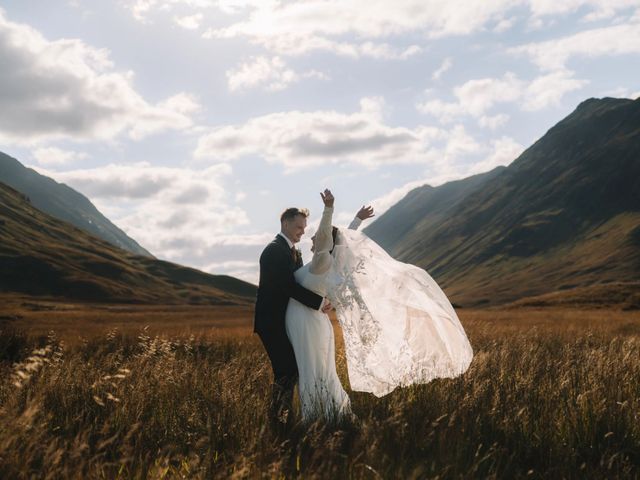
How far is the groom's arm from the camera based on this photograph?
6324mm

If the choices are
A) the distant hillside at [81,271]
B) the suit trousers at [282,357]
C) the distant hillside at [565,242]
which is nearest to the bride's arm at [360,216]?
the suit trousers at [282,357]

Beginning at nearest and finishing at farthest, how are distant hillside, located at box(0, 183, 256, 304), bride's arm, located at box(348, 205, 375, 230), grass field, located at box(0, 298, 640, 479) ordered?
grass field, located at box(0, 298, 640, 479)
bride's arm, located at box(348, 205, 375, 230)
distant hillside, located at box(0, 183, 256, 304)

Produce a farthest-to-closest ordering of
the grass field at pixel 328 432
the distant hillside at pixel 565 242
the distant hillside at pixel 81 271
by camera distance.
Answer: the distant hillside at pixel 565 242, the distant hillside at pixel 81 271, the grass field at pixel 328 432

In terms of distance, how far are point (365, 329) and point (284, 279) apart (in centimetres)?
110

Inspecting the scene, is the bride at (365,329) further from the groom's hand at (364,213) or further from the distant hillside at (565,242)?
the distant hillside at (565,242)

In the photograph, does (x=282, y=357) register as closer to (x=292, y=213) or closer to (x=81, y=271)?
(x=292, y=213)

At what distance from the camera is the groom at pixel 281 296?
6348 millimetres

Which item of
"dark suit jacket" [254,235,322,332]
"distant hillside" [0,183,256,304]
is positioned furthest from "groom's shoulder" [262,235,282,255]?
"distant hillside" [0,183,256,304]

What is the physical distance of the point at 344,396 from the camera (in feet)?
21.0

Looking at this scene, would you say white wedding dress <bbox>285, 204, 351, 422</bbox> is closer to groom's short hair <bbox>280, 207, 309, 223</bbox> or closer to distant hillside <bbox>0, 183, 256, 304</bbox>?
groom's short hair <bbox>280, 207, 309, 223</bbox>

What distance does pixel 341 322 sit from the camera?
6.48 metres

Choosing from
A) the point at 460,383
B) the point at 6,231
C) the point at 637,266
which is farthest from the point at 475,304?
the point at 460,383

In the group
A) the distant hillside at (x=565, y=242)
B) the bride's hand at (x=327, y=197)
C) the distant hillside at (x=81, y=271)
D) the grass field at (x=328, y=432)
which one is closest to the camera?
the grass field at (x=328, y=432)

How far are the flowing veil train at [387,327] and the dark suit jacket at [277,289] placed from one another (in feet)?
1.25
